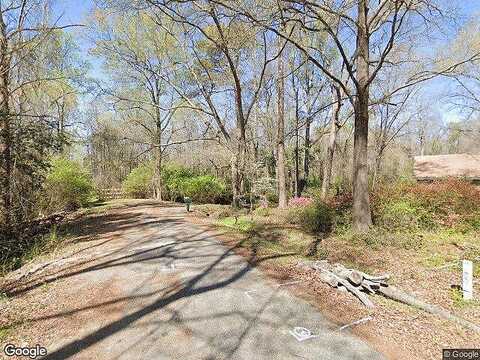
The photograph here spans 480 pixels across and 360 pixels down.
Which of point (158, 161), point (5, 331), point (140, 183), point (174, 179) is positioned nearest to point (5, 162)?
point (5, 331)

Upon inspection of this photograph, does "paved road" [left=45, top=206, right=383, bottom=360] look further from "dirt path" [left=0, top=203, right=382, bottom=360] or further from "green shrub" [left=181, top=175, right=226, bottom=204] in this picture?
"green shrub" [left=181, top=175, right=226, bottom=204]

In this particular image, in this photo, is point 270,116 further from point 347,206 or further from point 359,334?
point 359,334

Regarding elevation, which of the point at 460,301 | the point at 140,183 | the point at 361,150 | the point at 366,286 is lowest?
the point at 460,301

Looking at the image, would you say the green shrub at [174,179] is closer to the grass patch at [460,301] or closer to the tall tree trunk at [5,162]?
the tall tree trunk at [5,162]

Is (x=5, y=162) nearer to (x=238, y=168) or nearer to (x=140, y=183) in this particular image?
(x=238, y=168)

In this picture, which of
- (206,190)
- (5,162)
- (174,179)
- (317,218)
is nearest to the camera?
(5,162)

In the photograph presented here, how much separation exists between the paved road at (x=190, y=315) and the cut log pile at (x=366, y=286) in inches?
36.7

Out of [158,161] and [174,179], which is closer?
[158,161]

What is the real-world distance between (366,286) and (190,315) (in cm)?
314

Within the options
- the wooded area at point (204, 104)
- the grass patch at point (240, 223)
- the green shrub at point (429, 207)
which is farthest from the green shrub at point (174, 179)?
the green shrub at point (429, 207)

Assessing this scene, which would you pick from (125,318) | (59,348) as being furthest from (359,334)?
(59,348)

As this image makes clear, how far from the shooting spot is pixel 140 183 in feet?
81.0

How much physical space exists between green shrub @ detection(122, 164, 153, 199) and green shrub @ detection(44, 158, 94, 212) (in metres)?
6.36

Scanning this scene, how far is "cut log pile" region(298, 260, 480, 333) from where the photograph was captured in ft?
16.5
